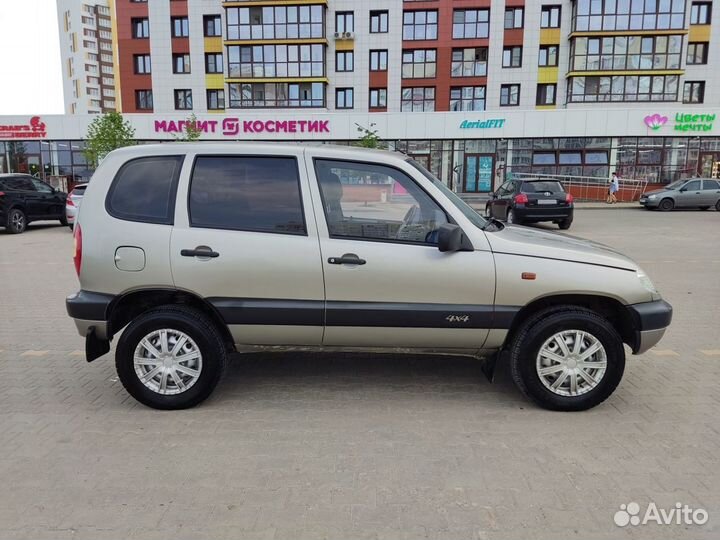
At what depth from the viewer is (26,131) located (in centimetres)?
3431

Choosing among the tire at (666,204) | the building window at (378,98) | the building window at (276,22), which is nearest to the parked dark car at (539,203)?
the tire at (666,204)

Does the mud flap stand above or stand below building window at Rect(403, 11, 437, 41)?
below

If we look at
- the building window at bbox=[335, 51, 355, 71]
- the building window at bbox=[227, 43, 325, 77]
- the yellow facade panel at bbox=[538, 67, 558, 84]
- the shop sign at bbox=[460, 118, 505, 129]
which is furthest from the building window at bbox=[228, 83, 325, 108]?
the yellow facade panel at bbox=[538, 67, 558, 84]

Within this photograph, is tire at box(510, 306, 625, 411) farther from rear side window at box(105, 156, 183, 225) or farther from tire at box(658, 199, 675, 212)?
tire at box(658, 199, 675, 212)

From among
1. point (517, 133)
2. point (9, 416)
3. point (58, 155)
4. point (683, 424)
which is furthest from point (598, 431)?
point (58, 155)

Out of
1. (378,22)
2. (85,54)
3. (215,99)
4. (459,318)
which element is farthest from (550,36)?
(85,54)

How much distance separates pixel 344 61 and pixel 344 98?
2.61 meters

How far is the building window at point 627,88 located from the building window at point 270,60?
17930 mm

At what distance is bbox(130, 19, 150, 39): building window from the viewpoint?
133 feet

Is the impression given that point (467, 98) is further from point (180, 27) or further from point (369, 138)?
point (180, 27)

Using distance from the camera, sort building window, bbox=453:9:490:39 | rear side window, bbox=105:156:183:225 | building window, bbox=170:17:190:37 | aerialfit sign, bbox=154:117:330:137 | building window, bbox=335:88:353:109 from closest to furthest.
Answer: rear side window, bbox=105:156:183:225
aerialfit sign, bbox=154:117:330:137
building window, bbox=453:9:490:39
building window, bbox=335:88:353:109
building window, bbox=170:17:190:37

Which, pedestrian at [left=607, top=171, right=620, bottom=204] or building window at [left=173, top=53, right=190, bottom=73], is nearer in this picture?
pedestrian at [left=607, top=171, right=620, bottom=204]

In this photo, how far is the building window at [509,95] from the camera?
38562 millimetres

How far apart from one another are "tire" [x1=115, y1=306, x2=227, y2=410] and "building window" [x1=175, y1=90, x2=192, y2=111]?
40.8m
